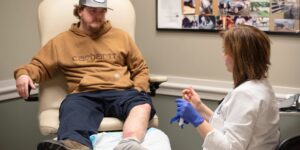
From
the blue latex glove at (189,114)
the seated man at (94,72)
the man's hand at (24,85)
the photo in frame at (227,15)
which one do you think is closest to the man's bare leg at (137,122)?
the seated man at (94,72)

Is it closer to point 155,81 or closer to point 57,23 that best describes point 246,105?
point 155,81

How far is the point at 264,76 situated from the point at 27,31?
5.98ft

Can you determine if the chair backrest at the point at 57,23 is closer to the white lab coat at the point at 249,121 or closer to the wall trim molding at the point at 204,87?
the wall trim molding at the point at 204,87

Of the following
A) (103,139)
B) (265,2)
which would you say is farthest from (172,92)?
(103,139)

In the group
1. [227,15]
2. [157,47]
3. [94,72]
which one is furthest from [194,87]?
[94,72]

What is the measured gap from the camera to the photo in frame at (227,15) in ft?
8.27

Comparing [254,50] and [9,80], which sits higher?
[254,50]

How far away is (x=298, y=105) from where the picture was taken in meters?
1.91

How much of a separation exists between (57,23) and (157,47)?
0.76m

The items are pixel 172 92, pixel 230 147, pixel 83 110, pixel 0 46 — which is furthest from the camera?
pixel 172 92

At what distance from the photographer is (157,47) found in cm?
298

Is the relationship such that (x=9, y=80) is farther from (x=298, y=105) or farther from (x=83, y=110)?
(x=298, y=105)

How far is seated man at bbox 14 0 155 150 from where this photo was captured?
2152mm

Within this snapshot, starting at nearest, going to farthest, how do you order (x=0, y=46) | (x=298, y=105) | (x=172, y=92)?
1. (x=298, y=105)
2. (x=0, y=46)
3. (x=172, y=92)
